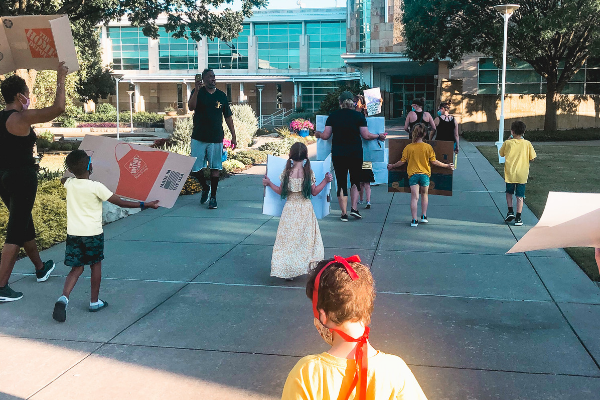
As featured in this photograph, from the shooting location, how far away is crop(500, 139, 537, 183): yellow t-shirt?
822 centimetres

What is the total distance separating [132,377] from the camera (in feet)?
12.8

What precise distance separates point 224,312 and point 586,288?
→ 3.23m

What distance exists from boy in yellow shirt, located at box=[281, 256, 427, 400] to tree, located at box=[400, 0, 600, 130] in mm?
21914

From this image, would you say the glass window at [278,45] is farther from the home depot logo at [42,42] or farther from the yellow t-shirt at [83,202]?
the yellow t-shirt at [83,202]

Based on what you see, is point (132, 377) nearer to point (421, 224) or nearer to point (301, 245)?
point (301, 245)

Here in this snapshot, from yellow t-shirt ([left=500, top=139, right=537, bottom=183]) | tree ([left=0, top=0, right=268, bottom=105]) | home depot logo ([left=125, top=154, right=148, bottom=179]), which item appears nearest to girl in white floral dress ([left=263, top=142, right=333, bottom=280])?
home depot logo ([left=125, top=154, right=148, bottom=179])

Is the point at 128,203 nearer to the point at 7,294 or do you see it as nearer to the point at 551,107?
the point at 7,294

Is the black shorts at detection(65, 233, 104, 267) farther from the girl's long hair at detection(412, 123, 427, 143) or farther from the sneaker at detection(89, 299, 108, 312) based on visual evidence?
the girl's long hair at detection(412, 123, 427, 143)

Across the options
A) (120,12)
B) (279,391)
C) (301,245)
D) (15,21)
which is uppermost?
(120,12)

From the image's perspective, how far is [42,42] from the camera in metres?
5.34

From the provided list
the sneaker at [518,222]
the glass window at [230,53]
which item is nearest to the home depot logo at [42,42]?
the sneaker at [518,222]

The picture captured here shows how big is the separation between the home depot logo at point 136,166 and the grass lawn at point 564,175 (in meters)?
4.26

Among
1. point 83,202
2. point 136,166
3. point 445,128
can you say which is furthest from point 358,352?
point 445,128

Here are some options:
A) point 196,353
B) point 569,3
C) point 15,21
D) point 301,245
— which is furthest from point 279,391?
point 569,3
